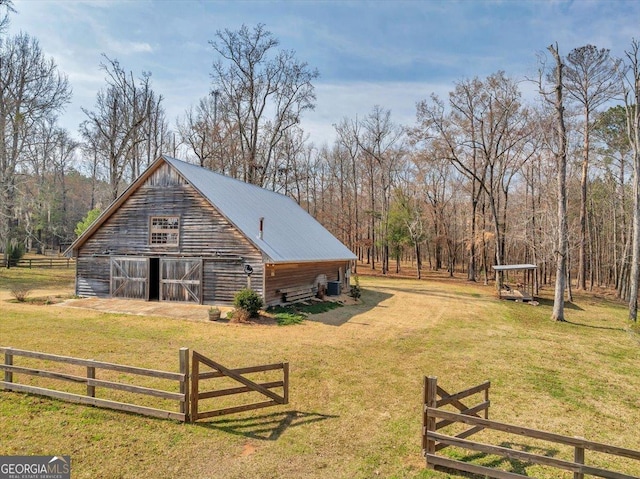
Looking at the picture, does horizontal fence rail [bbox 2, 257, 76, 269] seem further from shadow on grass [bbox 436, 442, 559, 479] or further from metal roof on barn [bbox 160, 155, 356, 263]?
shadow on grass [bbox 436, 442, 559, 479]

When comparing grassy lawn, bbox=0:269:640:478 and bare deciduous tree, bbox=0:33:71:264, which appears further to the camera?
bare deciduous tree, bbox=0:33:71:264

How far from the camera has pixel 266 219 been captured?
20906mm

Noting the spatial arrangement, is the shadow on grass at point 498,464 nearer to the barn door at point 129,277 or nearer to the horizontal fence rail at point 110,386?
Result: the horizontal fence rail at point 110,386

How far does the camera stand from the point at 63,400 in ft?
23.2

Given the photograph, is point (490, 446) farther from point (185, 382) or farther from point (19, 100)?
point (19, 100)

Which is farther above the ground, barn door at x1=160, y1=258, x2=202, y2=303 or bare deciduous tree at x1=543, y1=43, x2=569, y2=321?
bare deciduous tree at x1=543, y1=43, x2=569, y2=321

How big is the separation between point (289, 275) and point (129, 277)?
8.47 meters

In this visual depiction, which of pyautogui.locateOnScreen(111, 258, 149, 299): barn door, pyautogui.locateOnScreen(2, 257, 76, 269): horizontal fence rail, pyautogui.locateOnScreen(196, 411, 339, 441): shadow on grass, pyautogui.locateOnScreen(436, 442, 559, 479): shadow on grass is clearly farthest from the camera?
pyautogui.locateOnScreen(2, 257, 76, 269): horizontal fence rail

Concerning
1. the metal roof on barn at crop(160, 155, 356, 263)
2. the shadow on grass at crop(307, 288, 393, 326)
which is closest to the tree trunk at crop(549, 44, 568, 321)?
the shadow on grass at crop(307, 288, 393, 326)

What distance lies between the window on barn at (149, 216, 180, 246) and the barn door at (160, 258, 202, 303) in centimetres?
98

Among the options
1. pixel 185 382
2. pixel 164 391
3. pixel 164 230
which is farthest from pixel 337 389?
pixel 164 230

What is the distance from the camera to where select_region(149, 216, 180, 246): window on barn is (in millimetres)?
18609

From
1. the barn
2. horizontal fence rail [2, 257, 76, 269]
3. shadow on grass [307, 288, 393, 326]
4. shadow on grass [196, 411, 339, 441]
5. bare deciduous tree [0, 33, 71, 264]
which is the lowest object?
shadow on grass [307, 288, 393, 326]

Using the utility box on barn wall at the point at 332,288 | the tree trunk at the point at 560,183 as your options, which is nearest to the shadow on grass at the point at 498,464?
the tree trunk at the point at 560,183
